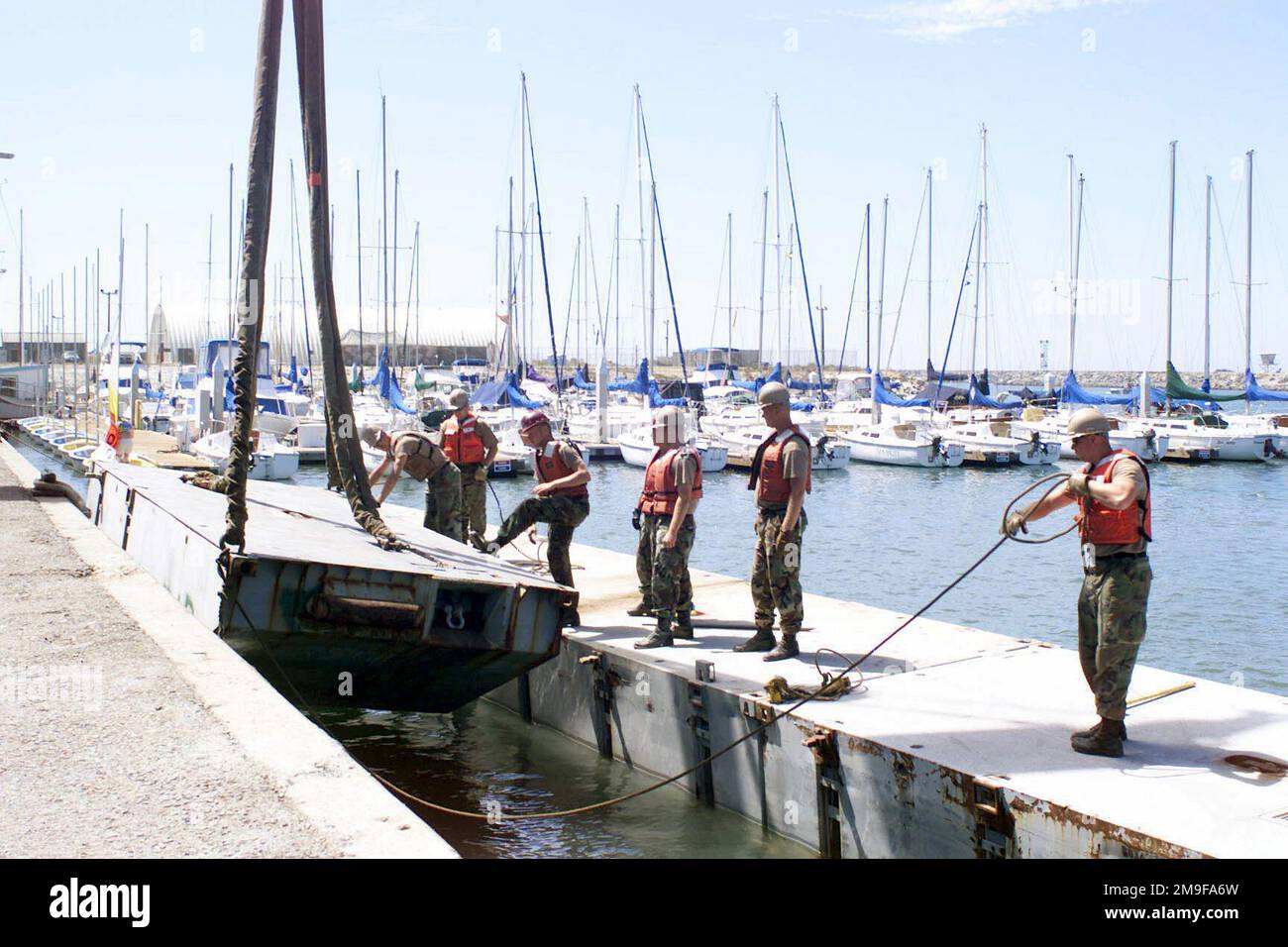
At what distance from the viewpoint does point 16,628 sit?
7.75 meters

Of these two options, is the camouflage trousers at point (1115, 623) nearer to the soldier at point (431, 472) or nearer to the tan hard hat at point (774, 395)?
the tan hard hat at point (774, 395)

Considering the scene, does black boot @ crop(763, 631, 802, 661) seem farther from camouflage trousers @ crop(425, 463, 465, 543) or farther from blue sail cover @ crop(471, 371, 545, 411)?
blue sail cover @ crop(471, 371, 545, 411)

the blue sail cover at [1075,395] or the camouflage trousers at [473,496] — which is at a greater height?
the blue sail cover at [1075,395]

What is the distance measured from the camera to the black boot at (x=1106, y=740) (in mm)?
6145

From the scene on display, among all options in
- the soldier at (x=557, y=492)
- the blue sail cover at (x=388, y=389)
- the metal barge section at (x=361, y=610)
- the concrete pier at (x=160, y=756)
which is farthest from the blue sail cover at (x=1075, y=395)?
the concrete pier at (x=160, y=756)

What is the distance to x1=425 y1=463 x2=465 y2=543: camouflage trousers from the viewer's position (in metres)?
11.7

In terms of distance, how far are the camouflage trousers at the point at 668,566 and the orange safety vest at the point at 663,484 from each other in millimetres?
83

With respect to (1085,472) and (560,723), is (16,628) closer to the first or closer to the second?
(560,723)

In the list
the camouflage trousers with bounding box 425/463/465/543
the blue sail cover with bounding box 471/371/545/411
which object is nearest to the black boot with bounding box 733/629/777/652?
the camouflage trousers with bounding box 425/463/465/543

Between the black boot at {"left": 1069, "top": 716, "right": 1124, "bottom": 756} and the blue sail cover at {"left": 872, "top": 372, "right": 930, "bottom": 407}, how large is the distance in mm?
43955

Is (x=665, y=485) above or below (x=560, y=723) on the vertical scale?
above
